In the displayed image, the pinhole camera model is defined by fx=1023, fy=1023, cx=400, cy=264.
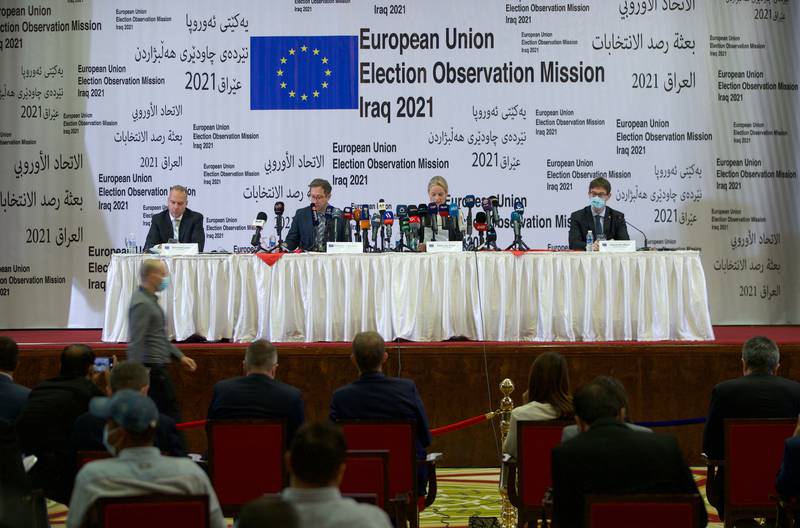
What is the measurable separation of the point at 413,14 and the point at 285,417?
643cm

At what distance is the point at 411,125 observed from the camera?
32.2ft

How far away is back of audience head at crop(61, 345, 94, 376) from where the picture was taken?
14.6 feet

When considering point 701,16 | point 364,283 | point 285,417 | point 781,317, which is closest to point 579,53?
point 701,16

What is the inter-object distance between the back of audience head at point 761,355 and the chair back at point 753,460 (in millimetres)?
386

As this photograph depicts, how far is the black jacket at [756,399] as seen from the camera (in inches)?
172

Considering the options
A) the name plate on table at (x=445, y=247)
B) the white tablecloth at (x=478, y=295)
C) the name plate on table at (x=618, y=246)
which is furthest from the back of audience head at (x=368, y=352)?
the name plate on table at (x=618, y=246)

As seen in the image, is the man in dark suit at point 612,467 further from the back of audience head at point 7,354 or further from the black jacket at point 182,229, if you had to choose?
the black jacket at point 182,229

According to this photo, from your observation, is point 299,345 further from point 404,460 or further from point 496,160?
point 496,160

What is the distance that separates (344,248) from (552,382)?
3063 mm

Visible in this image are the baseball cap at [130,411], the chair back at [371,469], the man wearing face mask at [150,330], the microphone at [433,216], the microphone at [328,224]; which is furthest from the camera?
the microphone at [328,224]

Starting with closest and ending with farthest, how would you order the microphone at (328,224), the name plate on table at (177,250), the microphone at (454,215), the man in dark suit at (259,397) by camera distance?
the man in dark suit at (259,397), the name plate on table at (177,250), the microphone at (454,215), the microphone at (328,224)

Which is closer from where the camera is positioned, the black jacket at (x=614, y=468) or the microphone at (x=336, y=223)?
the black jacket at (x=614, y=468)

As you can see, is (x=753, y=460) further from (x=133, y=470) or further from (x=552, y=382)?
(x=133, y=470)

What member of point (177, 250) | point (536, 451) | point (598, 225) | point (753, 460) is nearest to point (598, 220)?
point (598, 225)
